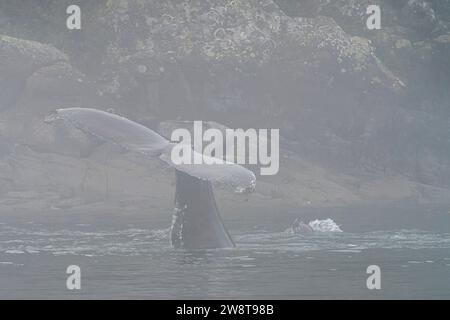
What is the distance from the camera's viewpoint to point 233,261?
2181 centimetres

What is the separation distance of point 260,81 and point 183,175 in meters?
29.6

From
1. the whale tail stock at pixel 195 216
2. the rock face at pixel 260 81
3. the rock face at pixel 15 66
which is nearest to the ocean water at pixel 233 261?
the whale tail stock at pixel 195 216

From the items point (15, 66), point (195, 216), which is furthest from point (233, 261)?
point (15, 66)

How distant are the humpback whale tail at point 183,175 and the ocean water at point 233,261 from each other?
426 mm

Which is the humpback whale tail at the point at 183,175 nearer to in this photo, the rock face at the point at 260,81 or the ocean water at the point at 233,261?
the ocean water at the point at 233,261

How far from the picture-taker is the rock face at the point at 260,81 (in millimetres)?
46375

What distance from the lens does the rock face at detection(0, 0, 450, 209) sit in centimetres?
4638

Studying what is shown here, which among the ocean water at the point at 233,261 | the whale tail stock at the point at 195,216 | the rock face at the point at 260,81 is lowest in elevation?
the ocean water at the point at 233,261

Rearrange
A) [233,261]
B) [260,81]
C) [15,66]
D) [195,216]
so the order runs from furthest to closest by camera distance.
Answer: [260,81]
[15,66]
[233,261]
[195,216]

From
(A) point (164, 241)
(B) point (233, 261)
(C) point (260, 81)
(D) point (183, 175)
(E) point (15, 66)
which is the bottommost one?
(B) point (233, 261)

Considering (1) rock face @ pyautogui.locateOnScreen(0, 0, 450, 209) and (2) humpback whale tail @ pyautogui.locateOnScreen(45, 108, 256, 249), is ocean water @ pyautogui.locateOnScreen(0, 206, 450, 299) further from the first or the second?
(1) rock face @ pyautogui.locateOnScreen(0, 0, 450, 209)

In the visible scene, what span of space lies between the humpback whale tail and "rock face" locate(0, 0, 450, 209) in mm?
24159

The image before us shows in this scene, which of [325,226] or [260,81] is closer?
[325,226]

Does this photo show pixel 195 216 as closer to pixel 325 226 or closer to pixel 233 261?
pixel 233 261
